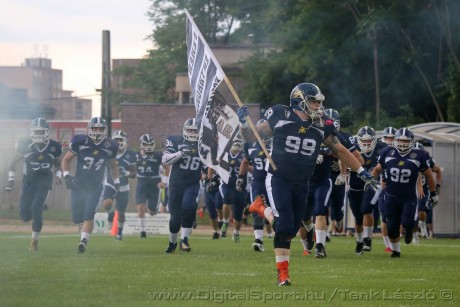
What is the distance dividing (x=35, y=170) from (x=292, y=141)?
7631 mm

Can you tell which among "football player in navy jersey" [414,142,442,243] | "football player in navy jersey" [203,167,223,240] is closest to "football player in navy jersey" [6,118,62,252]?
"football player in navy jersey" [203,167,223,240]

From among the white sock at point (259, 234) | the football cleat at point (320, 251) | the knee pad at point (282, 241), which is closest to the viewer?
the knee pad at point (282, 241)

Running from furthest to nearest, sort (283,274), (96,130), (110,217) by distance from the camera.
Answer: (110,217)
(96,130)
(283,274)

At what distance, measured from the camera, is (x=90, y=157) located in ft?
63.5

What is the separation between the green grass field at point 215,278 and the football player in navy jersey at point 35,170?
2.27 feet

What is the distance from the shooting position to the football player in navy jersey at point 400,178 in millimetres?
19141

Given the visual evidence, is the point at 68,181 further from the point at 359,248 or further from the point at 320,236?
the point at 359,248

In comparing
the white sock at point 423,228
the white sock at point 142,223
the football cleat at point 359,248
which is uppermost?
the football cleat at point 359,248

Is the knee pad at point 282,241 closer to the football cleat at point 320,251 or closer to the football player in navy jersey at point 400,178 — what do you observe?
the football cleat at point 320,251

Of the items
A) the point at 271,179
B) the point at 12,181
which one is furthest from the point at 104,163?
the point at 271,179

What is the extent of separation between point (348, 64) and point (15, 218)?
14283mm

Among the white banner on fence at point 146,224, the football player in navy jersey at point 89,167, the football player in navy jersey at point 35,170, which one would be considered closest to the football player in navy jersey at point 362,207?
the football player in navy jersey at point 89,167

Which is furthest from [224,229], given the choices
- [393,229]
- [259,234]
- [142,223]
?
[393,229]

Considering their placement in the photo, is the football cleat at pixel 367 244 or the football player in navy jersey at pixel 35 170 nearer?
the football player in navy jersey at pixel 35 170
